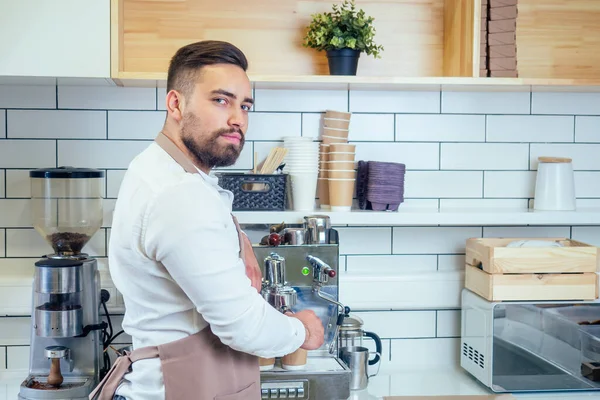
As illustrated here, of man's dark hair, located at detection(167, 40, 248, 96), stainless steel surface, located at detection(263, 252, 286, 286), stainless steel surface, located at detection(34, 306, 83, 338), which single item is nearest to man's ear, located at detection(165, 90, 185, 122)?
man's dark hair, located at detection(167, 40, 248, 96)

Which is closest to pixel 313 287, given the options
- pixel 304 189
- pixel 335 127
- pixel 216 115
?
pixel 304 189

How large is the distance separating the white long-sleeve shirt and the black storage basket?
81 centimetres

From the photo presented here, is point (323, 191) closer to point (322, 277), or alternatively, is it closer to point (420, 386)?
point (322, 277)

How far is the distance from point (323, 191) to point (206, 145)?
101cm

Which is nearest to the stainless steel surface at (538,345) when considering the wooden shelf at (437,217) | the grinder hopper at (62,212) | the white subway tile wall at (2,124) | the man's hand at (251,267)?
the wooden shelf at (437,217)

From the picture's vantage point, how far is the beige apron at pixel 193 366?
139cm

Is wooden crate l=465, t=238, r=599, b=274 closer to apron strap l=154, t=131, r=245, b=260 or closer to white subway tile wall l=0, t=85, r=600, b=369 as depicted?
white subway tile wall l=0, t=85, r=600, b=369

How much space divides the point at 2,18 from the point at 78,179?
1.64ft

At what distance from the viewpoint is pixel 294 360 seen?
1943mm

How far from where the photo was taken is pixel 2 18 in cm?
204

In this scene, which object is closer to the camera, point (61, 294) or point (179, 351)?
point (179, 351)

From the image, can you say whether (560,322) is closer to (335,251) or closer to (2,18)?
(335,251)

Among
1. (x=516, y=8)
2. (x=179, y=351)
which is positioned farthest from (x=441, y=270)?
(x=179, y=351)

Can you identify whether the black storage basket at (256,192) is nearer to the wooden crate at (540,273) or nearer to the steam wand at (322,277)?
the steam wand at (322,277)
